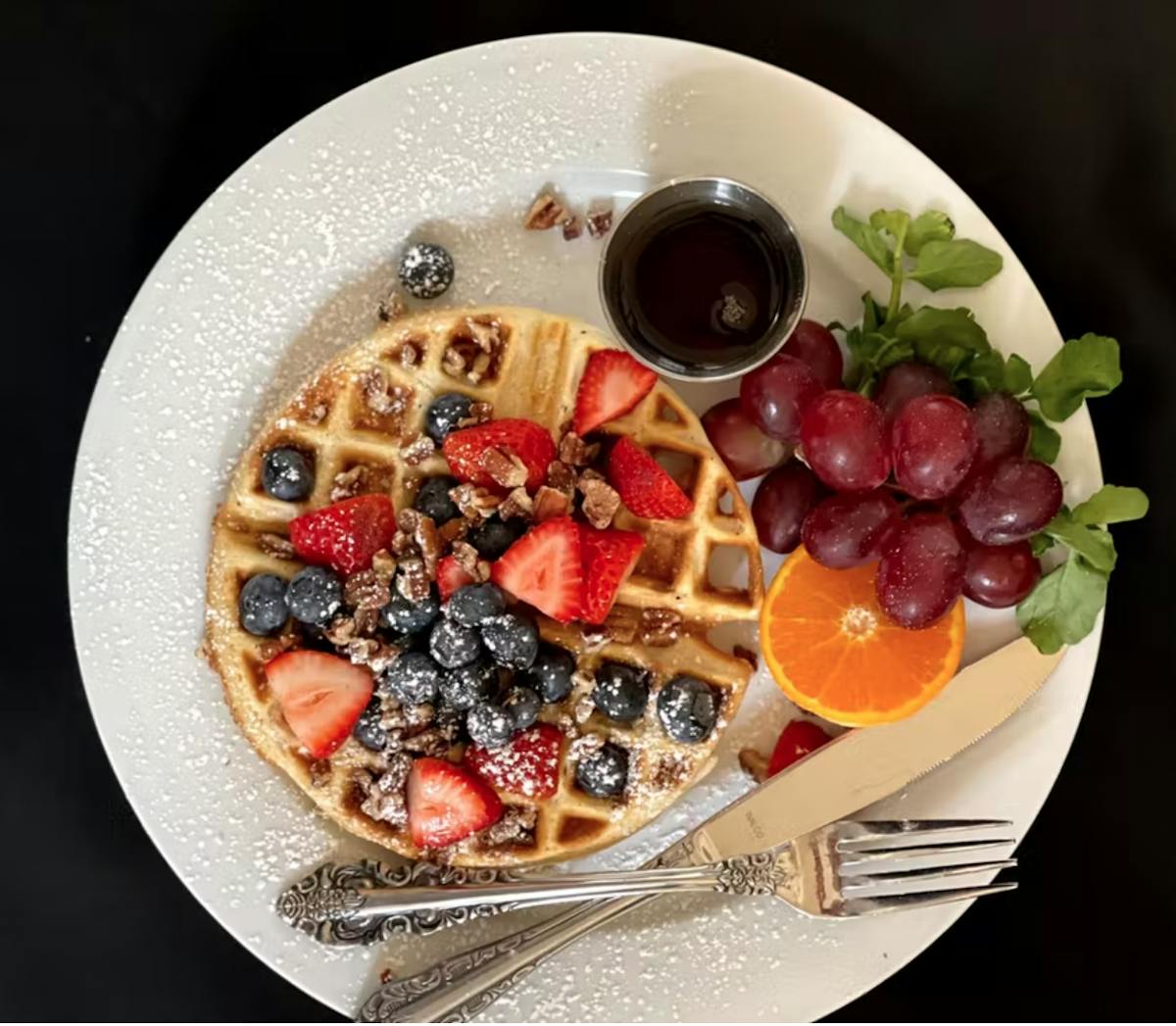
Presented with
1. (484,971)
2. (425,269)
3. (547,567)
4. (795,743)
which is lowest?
(484,971)

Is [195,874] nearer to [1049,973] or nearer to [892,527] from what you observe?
[892,527]

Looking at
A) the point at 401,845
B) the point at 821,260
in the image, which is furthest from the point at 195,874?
the point at 821,260

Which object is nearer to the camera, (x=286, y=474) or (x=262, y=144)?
(x=286, y=474)

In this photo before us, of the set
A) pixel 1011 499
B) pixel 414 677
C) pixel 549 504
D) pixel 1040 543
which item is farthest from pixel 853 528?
pixel 414 677

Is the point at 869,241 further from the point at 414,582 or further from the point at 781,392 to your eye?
the point at 414,582

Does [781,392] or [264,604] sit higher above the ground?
[781,392]

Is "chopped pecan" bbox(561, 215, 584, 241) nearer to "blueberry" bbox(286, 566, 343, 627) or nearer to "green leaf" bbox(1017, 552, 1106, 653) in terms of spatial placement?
"blueberry" bbox(286, 566, 343, 627)
